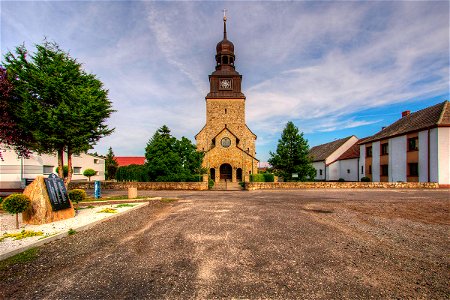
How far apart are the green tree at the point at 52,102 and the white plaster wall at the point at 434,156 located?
1176 inches

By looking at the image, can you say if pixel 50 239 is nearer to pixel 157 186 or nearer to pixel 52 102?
pixel 52 102

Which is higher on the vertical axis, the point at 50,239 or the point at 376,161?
the point at 376,161

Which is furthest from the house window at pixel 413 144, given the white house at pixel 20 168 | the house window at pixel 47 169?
the house window at pixel 47 169

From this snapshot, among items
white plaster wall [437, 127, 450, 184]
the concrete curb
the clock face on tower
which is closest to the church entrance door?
the clock face on tower

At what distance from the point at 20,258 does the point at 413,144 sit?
109ft

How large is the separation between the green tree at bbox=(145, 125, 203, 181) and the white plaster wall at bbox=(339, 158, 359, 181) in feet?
84.5

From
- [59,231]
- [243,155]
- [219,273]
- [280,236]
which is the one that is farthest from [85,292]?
[243,155]

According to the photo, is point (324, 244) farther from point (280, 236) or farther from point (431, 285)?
point (431, 285)

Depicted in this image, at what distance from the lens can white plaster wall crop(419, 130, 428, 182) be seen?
77.8ft

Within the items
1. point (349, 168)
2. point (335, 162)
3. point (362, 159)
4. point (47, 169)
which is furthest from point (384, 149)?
point (47, 169)

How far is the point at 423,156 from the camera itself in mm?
24094

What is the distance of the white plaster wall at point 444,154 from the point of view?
2214 cm

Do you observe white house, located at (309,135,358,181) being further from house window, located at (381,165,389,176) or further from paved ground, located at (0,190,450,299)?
paved ground, located at (0,190,450,299)

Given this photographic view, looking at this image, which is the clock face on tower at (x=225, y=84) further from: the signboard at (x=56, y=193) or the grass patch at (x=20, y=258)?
the grass patch at (x=20, y=258)
